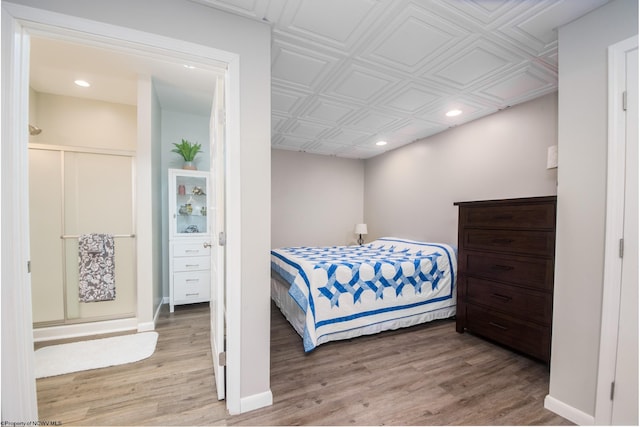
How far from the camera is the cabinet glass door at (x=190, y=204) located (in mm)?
3248

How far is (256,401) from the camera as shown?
1.53 metres

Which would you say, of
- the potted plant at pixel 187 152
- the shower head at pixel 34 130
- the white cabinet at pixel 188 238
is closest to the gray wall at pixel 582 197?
the white cabinet at pixel 188 238

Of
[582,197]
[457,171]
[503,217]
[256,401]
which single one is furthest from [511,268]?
[256,401]

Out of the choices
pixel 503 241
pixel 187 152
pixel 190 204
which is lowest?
pixel 503 241

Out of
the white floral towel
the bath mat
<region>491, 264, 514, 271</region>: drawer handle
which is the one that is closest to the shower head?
the white floral towel

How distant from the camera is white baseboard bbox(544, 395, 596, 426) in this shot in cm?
140

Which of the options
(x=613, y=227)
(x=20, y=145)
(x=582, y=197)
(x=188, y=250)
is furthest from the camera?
(x=188, y=250)

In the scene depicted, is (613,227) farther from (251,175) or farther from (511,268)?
(251,175)

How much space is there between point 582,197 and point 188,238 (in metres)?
3.76

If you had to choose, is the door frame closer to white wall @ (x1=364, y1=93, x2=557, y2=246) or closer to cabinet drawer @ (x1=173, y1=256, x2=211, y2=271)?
cabinet drawer @ (x1=173, y1=256, x2=211, y2=271)

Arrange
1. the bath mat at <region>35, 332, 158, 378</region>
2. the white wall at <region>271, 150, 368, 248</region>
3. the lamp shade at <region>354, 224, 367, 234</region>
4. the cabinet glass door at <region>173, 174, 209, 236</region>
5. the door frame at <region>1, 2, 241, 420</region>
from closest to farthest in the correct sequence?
1. the door frame at <region>1, 2, 241, 420</region>
2. the bath mat at <region>35, 332, 158, 378</region>
3. the cabinet glass door at <region>173, 174, 209, 236</region>
4. the white wall at <region>271, 150, 368, 248</region>
5. the lamp shade at <region>354, 224, 367, 234</region>

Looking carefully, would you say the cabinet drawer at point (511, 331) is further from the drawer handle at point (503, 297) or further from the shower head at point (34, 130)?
the shower head at point (34, 130)

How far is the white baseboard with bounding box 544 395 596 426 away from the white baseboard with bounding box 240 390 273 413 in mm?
1780

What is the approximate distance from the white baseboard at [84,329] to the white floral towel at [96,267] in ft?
0.82
